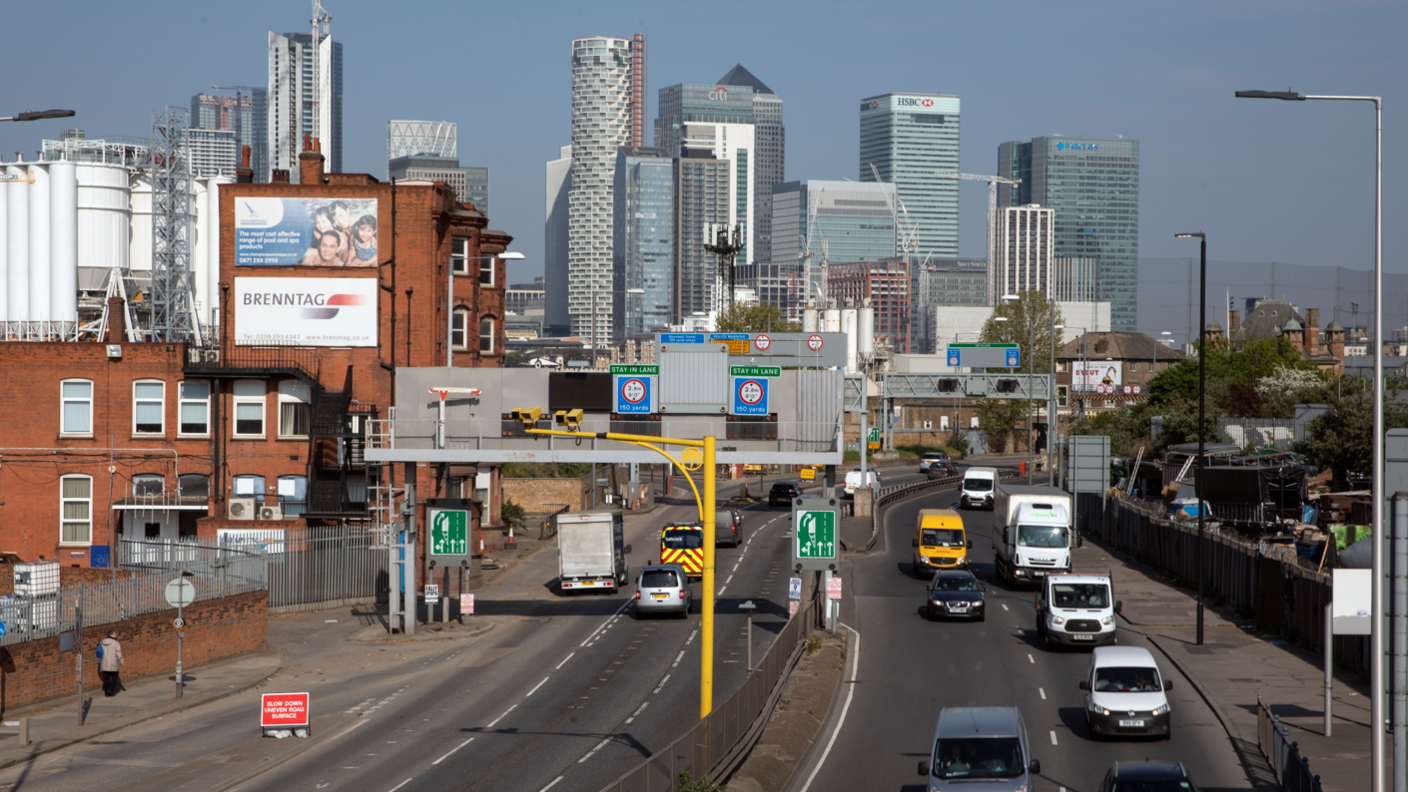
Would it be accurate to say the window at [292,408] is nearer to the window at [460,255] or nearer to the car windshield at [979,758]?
the window at [460,255]

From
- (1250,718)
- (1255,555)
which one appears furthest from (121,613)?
(1255,555)

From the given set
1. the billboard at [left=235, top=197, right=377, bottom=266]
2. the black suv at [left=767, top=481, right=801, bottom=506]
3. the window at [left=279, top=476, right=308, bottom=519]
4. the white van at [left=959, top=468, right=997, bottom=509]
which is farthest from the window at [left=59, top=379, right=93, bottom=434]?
the white van at [left=959, top=468, right=997, bottom=509]

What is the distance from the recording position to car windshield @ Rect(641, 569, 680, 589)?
4244cm

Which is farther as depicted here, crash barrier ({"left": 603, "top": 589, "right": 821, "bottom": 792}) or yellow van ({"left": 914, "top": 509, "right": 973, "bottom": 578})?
yellow van ({"left": 914, "top": 509, "right": 973, "bottom": 578})

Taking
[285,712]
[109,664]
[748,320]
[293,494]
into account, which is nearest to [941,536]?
[293,494]

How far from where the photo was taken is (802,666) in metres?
32.5

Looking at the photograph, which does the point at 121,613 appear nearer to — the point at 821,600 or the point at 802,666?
the point at 802,666

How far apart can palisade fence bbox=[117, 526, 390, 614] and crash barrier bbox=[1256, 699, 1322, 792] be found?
91.5ft

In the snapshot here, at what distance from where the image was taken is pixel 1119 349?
6235 inches

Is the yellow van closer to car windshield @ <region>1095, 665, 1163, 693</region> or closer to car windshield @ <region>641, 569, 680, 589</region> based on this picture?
car windshield @ <region>641, 569, 680, 589</region>

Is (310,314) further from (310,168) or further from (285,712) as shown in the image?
(285,712)

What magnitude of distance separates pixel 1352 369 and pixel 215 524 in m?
105

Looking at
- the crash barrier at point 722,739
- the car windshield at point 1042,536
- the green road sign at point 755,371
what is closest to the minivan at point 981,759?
the crash barrier at point 722,739

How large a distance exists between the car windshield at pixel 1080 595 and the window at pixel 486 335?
33.0 metres
